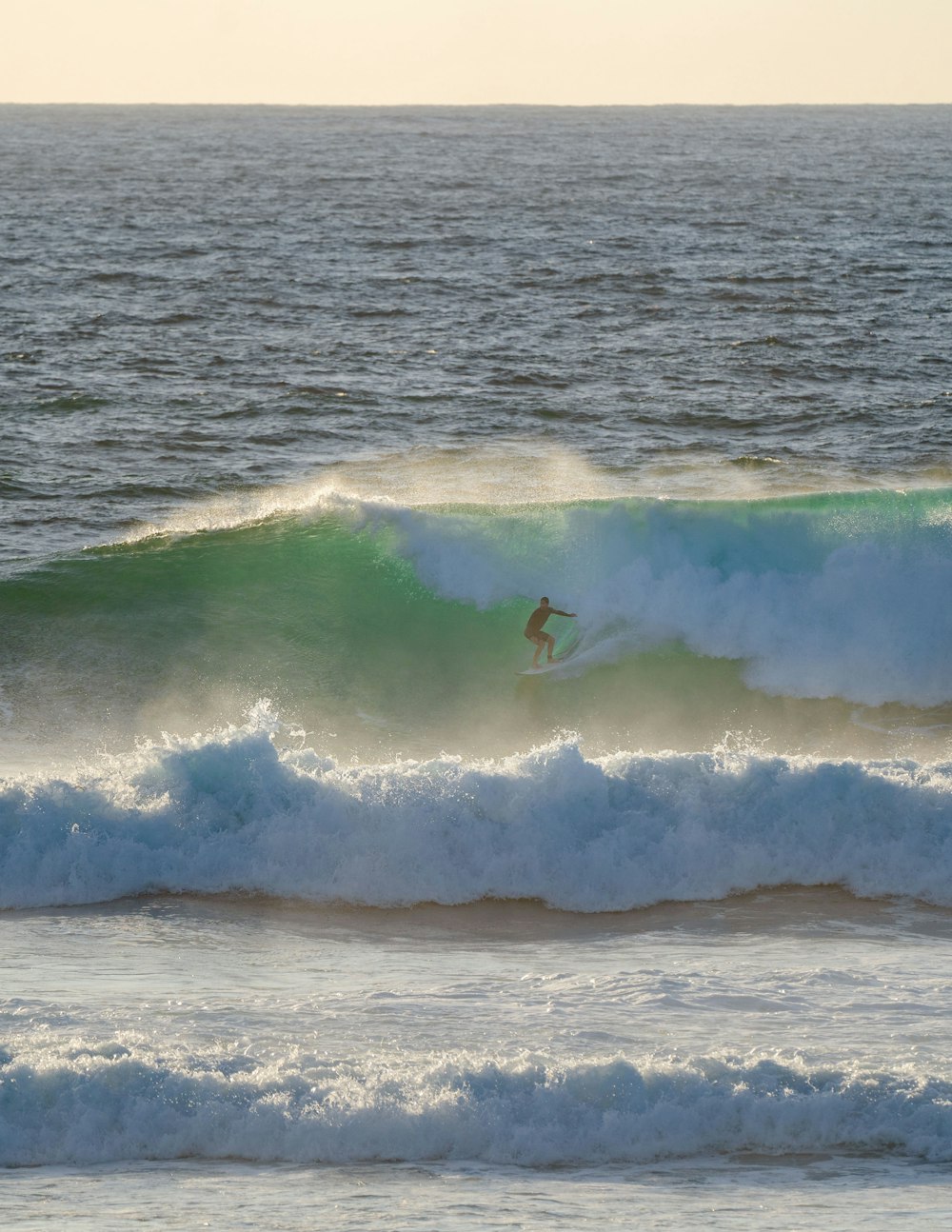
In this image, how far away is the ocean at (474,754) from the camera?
27.1 feet

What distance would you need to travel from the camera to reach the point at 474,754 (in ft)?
54.0

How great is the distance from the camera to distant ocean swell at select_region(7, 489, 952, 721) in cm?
1817

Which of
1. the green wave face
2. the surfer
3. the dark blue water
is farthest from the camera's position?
the dark blue water

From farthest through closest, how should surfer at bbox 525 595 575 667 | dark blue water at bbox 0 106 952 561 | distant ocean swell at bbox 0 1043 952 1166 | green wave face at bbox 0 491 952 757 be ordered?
dark blue water at bbox 0 106 952 561 → surfer at bbox 525 595 575 667 → green wave face at bbox 0 491 952 757 → distant ocean swell at bbox 0 1043 952 1166

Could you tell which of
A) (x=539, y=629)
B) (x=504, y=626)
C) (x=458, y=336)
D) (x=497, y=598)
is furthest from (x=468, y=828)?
(x=458, y=336)

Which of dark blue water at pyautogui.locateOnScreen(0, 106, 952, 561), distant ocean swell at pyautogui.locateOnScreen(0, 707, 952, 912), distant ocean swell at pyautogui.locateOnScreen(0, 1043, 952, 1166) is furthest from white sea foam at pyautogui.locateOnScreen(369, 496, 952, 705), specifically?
distant ocean swell at pyautogui.locateOnScreen(0, 1043, 952, 1166)

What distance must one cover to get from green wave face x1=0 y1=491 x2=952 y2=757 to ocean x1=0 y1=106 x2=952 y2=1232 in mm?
64

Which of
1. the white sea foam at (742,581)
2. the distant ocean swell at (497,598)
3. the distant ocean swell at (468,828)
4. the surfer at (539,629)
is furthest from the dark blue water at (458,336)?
the distant ocean swell at (468,828)

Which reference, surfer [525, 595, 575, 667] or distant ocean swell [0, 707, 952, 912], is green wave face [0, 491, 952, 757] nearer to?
surfer [525, 595, 575, 667]

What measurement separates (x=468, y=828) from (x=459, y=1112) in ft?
14.8

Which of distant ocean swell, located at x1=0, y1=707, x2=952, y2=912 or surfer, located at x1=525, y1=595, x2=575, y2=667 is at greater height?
surfer, located at x1=525, y1=595, x2=575, y2=667

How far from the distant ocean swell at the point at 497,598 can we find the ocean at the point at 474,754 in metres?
0.06

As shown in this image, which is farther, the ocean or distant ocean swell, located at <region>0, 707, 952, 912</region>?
distant ocean swell, located at <region>0, 707, 952, 912</region>

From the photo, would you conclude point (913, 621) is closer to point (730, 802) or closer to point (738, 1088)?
point (730, 802)
